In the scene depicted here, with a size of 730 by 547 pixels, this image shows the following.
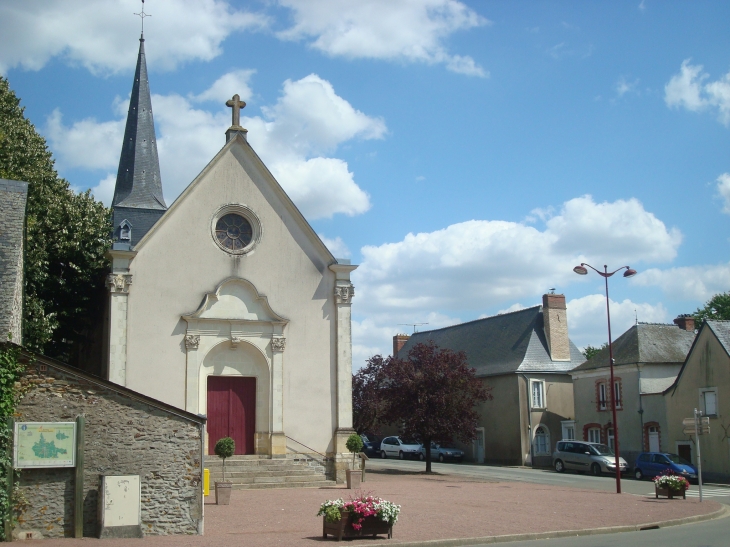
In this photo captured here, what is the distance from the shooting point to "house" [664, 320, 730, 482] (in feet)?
106

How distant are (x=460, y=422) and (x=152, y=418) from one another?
21.1m

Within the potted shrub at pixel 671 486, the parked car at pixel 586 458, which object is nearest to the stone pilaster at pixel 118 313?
the potted shrub at pixel 671 486

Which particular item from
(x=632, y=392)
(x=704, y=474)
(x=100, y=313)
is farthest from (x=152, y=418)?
(x=632, y=392)

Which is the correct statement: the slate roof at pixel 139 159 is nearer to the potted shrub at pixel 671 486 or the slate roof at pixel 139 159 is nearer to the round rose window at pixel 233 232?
the round rose window at pixel 233 232

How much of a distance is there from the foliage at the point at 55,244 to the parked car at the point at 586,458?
2170 centimetres

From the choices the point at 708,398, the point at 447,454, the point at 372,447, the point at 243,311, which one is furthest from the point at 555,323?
the point at 243,311

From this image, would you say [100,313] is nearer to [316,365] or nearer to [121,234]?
[121,234]

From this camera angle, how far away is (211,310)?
23969 millimetres

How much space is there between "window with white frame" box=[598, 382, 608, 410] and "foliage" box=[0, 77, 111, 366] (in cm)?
2602

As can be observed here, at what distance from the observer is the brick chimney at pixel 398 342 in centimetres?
5881

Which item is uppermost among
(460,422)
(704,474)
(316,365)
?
(316,365)

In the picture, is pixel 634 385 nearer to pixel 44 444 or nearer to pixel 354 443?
pixel 354 443

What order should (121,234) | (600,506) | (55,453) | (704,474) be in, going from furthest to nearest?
(704,474) → (121,234) → (600,506) → (55,453)

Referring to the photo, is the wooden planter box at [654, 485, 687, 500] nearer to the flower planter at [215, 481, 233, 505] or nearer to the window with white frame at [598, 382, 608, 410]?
the flower planter at [215, 481, 233, 505]
